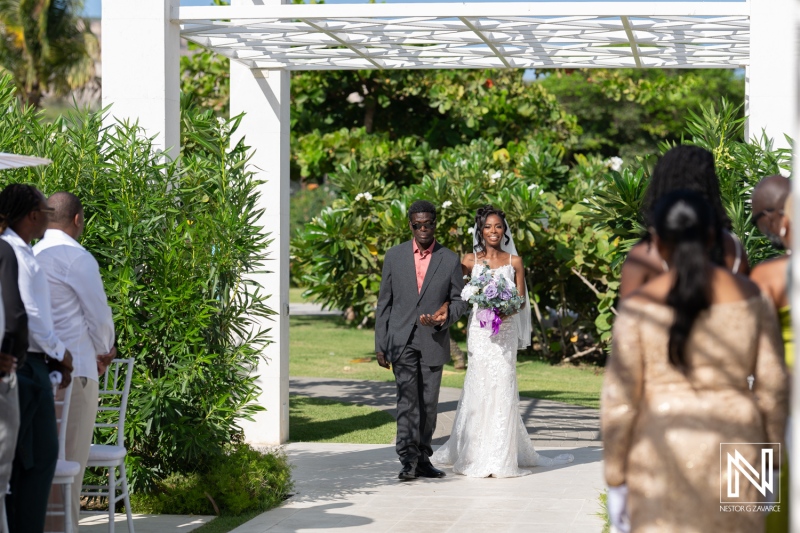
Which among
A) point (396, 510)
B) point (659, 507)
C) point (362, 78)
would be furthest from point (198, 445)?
point (362, 78)

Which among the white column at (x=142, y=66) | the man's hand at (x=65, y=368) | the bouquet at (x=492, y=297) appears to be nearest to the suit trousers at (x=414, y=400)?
the bouquet at (x=492, y=297)

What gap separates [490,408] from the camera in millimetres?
8578

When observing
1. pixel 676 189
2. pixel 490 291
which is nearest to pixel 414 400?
pixel 490 291

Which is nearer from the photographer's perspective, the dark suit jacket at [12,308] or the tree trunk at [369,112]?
the dark suit jacket at [12,308]

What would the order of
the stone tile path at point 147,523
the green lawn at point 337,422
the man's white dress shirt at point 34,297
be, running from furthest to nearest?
the green lawn at point 337,422 < the stone tile path at point 147,523 < the man's white dress shirt at point 34,297

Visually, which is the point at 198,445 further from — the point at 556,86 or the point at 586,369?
the point at 556,86

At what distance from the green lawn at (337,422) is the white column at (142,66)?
12.2 ft

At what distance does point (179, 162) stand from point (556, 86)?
3046 cm

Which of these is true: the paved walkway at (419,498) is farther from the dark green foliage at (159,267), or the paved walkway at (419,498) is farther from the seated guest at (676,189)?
the seated guest at (676,189)

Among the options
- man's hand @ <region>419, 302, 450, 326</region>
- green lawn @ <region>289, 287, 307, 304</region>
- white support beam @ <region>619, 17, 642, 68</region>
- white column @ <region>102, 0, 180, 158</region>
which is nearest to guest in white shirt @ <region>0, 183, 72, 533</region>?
white column @ <region>102, 0, 180, 158</region>

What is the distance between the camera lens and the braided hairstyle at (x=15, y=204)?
5.10 metres

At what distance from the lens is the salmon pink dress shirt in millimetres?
8430

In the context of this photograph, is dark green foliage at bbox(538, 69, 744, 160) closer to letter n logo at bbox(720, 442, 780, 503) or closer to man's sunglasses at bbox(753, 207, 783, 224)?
man's sunglasses at bbox(753, 207, 783, 224)

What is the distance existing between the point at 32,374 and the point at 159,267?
1823 mm
